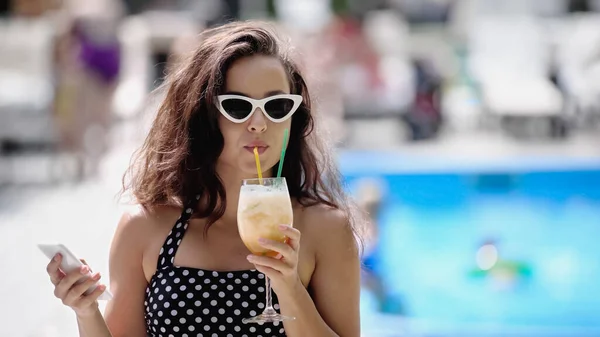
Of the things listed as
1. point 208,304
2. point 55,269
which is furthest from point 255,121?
point 55,269

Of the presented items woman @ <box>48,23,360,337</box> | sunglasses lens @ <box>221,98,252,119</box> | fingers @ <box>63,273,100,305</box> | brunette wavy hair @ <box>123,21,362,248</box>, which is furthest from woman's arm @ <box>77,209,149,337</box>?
sunglasses lens @ <box>221,98,252,119</box>

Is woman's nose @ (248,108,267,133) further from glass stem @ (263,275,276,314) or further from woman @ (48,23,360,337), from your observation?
glass stem @ (263,275,276,314)

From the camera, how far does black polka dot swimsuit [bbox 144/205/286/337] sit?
6.93ft

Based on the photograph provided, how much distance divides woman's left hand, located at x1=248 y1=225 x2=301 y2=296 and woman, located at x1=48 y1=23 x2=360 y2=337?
0.04 m

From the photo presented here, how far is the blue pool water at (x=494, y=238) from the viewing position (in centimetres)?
640

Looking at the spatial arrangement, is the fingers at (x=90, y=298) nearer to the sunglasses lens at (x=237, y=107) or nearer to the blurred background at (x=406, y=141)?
the sunglasses lens at (x=237, y=107)

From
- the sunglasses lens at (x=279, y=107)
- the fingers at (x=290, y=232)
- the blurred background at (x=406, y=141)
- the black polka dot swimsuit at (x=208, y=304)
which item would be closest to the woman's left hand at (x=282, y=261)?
the fingers at (x=290, y=232)

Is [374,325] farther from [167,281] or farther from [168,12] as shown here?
[168,12]

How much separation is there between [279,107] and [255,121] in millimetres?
61

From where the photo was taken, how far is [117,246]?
7.23 feet

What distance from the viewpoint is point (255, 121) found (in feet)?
6.86

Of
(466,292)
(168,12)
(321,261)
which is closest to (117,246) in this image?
(321,261)

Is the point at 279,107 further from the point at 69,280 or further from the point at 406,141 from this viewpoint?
the point at 406,141

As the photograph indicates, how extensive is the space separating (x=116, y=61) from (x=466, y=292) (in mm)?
4332
